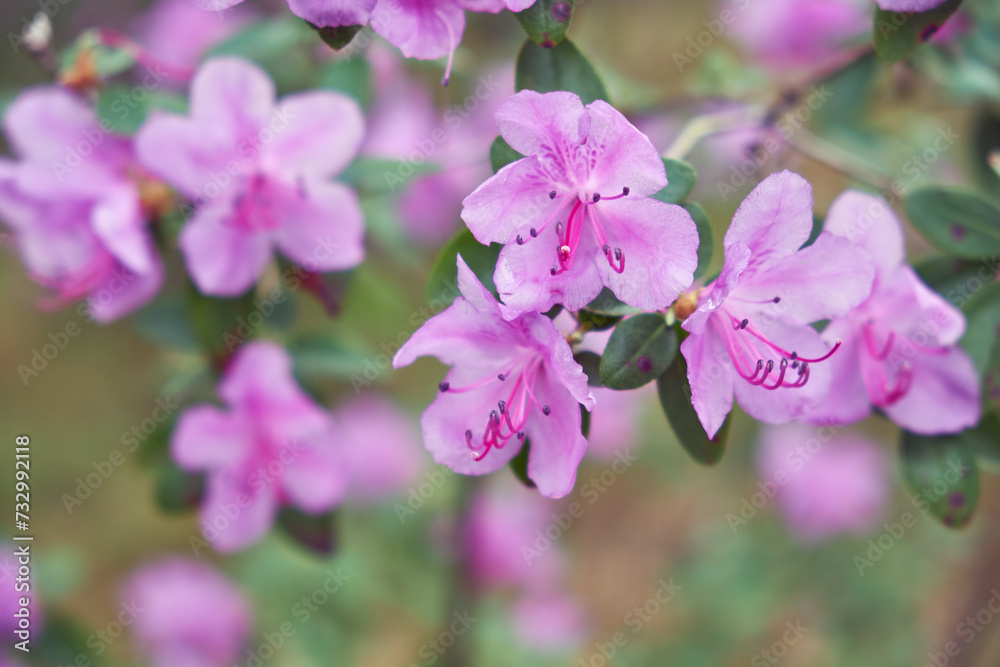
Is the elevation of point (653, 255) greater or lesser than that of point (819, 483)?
greater

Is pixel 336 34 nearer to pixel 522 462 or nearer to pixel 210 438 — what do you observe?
pixel 522 462

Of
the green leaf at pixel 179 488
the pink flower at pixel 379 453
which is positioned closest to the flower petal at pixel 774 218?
the green leaf at pixel 179 488

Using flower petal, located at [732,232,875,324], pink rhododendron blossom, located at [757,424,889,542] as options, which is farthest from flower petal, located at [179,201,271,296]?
pink rhododendron blossom, located at [757,424,889,542]

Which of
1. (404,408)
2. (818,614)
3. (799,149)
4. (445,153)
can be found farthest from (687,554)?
(799,149)

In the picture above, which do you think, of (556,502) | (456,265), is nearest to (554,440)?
(456,265)

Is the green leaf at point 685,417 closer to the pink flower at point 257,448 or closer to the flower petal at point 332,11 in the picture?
the flower petal at point 332,11

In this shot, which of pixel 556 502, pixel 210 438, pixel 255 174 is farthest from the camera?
pixel 556 502

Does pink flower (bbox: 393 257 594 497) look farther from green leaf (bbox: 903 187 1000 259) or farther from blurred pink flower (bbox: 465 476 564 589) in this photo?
blurred pink flower (bbox: 465 476 564 589)
